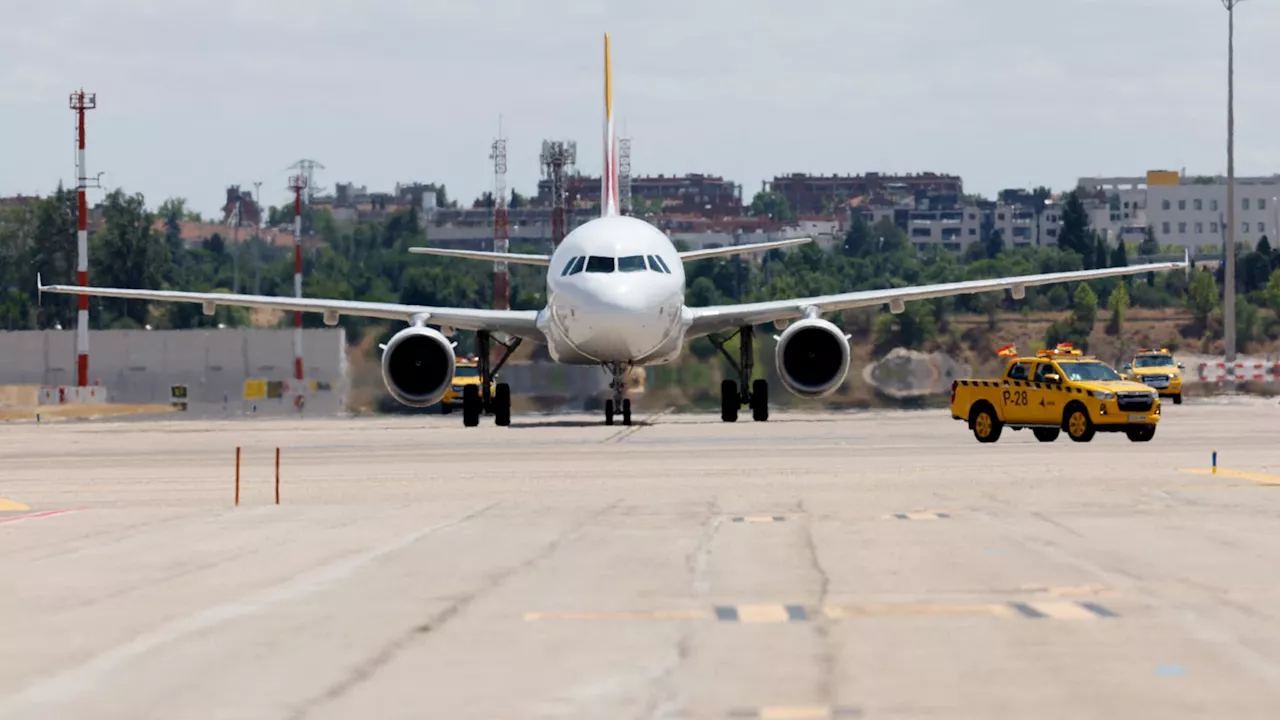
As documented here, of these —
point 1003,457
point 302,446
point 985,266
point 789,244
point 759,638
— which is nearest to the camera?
point 759,638

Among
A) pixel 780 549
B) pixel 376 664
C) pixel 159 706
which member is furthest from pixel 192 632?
pixel 780 549

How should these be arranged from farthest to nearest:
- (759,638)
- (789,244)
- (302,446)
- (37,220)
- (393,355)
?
(37,220)
(789,244)
(393,355)
(302,446)
(759,638)

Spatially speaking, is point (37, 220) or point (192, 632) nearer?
point (192, 632)

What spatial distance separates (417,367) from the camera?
42.9m

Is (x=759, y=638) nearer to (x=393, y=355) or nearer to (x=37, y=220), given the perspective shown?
(x=393, y=355)

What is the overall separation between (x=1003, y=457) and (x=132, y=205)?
294 feet

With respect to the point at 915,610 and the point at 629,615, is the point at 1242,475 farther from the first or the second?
the point at 629,615

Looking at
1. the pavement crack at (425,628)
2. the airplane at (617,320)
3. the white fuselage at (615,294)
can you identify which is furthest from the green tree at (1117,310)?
the pavement crack at (425,628)

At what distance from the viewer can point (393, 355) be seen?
4269 cm

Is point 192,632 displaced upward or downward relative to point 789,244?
downward

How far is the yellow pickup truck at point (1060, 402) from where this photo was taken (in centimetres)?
3531

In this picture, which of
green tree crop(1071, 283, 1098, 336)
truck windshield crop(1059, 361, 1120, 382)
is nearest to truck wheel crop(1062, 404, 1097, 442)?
truck windshield crop(1059, 361, 1120, 382)

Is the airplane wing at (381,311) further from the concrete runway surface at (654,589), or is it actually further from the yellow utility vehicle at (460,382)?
the concrete runway surface at (654,589)

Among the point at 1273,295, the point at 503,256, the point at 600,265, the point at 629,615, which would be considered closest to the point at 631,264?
the point at 600,265
